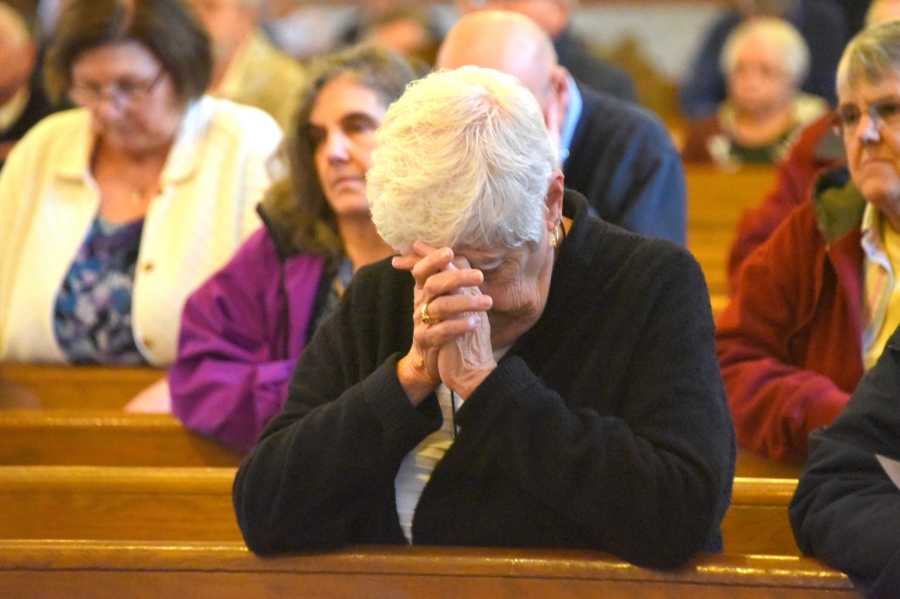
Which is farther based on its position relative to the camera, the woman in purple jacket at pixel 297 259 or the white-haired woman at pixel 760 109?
the white-haired woman at pixel 760 109

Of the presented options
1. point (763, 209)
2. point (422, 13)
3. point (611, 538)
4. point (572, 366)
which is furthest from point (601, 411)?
point (422, 13)

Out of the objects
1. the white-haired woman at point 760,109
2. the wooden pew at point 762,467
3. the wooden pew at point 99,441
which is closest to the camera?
the wooden pew at point 762,467

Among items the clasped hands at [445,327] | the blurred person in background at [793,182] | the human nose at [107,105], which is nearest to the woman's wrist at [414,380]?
the clasped hands at [445,327]

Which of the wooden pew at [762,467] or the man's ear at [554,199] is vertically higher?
the man's ear at [554,199]

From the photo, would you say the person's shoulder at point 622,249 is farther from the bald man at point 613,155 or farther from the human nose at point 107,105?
the human nose at point 107,105

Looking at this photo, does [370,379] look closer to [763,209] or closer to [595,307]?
[595,307]

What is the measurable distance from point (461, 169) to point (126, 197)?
1817 millimetres

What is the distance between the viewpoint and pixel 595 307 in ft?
5.18

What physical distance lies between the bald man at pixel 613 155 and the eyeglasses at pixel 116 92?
0.79 meters

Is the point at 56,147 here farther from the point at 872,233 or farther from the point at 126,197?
the point at 872,233

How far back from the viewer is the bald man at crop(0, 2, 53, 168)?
12.5 feet

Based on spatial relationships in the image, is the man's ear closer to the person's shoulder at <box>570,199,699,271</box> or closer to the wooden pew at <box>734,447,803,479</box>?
the person's shoulder at <box>570,199,699,271</box>


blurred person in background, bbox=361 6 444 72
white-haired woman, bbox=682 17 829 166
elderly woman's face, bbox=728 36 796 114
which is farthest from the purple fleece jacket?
elderly woman's face, bbox=728 36 796 114

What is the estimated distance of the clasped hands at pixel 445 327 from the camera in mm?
1423
